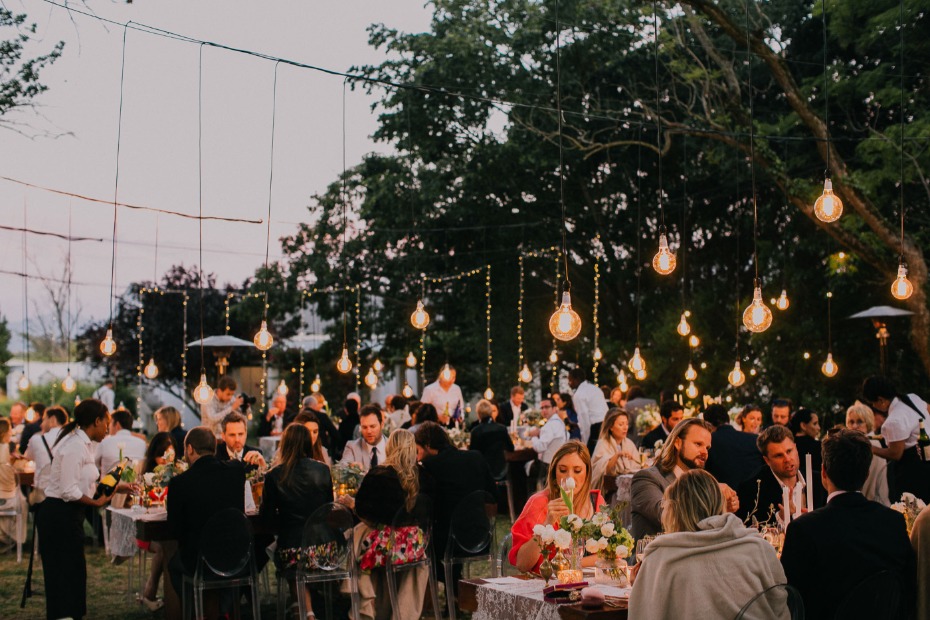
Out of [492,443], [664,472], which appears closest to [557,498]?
[664,472]

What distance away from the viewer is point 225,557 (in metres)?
6.91

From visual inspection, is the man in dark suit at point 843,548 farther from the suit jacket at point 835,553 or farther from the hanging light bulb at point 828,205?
the hanging light bulb at point 828,205

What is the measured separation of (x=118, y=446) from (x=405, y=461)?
444cm

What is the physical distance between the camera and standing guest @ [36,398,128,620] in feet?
24.7

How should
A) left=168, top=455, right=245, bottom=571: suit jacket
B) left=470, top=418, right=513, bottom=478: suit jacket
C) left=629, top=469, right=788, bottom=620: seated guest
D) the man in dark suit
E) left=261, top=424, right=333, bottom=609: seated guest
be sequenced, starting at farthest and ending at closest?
1. left=470, top=418, right=513, bottom=478: suit jacket
2. left=261, top=424, right=333, bottom=609: seated guest
3. left=168, top=455, right=245, bottom=571: suit jacket
4. the man in dark suit
5. left=629, top=469, right=788, bottom=620: seated guest

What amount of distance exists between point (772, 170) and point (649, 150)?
599 cm

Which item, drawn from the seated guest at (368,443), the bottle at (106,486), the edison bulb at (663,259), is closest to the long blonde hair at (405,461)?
the bottle at (106,486)

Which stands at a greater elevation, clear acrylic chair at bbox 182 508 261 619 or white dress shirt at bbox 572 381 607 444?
white dress shirt at bbox 572 381 607 444

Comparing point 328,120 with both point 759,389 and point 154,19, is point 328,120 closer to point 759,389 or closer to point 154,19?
point 759,389

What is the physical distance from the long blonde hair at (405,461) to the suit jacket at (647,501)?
5.05ft

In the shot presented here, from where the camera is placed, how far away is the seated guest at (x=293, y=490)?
743 centimetres

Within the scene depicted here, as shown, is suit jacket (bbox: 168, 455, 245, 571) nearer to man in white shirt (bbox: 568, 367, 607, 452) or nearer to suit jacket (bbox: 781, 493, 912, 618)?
suit jacket (bbox: 781, 493, 912, 618)

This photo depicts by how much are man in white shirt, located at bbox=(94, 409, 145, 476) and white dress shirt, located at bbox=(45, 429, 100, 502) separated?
2.19 metres

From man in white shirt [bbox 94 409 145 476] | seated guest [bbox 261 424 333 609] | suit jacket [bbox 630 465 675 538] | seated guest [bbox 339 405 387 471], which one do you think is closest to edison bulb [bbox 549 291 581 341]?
suit jacket [bbox 630 465 675 538]
